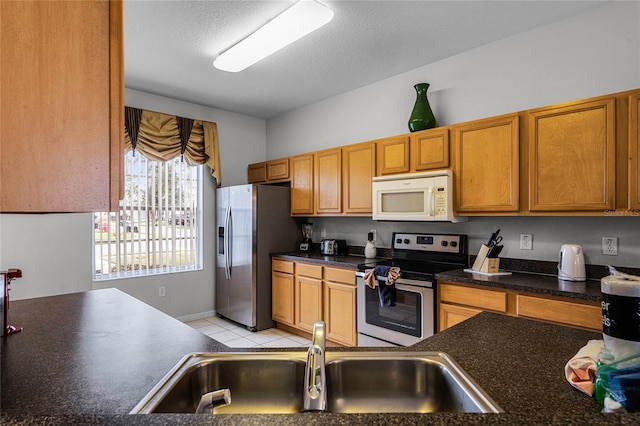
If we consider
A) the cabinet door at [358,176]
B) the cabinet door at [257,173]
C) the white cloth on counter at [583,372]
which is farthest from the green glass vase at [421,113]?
the white cloth on counter at [583,372]

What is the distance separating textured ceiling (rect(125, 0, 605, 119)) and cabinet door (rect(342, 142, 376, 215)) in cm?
77

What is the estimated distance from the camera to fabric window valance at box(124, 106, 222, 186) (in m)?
3.76

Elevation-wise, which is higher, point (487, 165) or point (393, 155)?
point (393, 155)

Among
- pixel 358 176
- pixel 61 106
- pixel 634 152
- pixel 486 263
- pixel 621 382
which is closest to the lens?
pixel 61 106

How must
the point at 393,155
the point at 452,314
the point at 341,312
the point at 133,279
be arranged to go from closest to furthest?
the point at 452,314 < the point at 393,155 < the point at 341,312 < the point at 133,279

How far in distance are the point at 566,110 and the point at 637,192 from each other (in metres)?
0.65

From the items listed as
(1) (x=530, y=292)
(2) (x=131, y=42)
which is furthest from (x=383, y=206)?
(2) (x=131, y=42)

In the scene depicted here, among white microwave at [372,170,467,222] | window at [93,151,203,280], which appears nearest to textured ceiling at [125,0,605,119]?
window at [93,151,203,280]

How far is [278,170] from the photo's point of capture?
441 centimetres

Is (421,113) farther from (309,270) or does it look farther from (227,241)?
(227,241)

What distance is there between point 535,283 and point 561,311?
238mm

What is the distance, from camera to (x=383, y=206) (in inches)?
127

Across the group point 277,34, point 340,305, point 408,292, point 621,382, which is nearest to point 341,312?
point 340,305

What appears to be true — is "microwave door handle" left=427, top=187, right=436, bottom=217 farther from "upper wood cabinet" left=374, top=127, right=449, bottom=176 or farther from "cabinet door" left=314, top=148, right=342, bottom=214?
"cabinet door" left=314, top=148, right=342, bottom=214
